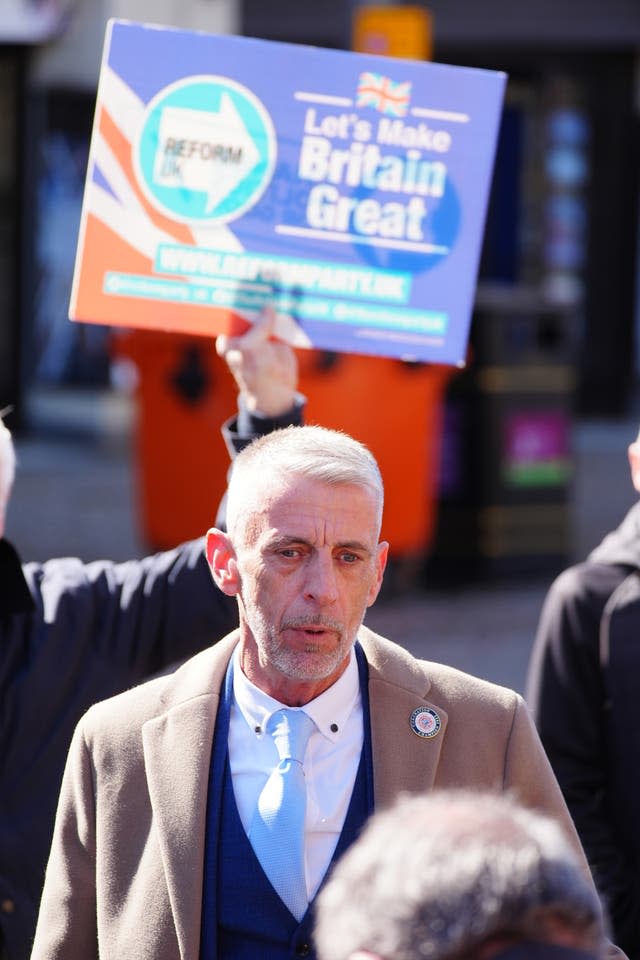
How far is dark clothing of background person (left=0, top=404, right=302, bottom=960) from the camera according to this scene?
3.15 m

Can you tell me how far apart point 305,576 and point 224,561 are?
0.18 m

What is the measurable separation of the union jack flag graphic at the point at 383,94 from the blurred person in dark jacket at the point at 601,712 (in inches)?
33.6

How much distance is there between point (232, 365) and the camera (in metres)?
3.44

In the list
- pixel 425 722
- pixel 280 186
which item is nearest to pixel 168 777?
pixel 425 722

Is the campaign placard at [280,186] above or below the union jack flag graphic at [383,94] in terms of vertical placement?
below

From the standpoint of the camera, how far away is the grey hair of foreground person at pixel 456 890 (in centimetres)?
146

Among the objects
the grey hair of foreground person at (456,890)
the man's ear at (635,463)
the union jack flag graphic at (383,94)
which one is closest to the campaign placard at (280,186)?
the union jack flag graphic at (383,94)

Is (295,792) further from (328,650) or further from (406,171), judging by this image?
(406,171)

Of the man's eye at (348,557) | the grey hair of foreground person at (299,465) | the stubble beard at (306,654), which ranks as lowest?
the stubble beard at (306,654)

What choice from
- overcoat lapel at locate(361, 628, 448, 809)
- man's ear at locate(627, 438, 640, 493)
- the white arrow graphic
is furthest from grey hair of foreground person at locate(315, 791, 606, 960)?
the white arrow graphic

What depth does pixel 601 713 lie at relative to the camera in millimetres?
3342

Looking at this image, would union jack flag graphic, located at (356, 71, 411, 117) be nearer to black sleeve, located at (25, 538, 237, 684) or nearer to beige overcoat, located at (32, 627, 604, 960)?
black sleeve, located at (25, 538, 237, 684)

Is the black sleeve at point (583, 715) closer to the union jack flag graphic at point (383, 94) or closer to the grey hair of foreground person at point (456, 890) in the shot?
the union jack flag graphic at point (383, 94)

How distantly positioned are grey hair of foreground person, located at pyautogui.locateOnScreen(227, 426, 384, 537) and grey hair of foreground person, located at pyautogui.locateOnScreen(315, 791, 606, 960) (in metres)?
0.99
